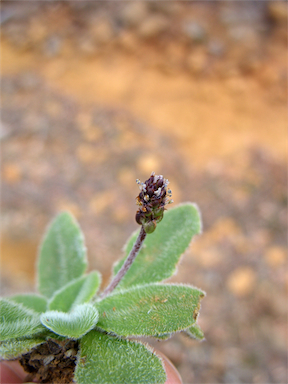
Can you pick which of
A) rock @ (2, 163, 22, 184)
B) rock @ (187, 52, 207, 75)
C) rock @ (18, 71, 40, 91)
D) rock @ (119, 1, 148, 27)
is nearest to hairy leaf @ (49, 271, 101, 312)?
rock @ (2, 163, 22, 184)

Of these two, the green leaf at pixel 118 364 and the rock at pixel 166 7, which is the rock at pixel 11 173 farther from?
the rock at pixel 166 7

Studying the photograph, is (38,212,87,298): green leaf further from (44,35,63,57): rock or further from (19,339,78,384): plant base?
(44,35,63,57): rock

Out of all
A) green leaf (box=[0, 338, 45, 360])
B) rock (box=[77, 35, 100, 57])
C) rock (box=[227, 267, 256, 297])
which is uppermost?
rock (box=[77, 35, 100, 57])

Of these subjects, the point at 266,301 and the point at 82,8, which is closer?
the point at 266,301

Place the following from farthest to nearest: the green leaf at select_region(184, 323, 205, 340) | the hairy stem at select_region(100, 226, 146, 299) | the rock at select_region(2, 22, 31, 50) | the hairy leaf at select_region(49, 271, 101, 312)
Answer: the rock at select_region(2, 22, 31, 50), the hairy leaf at select_region(49, 271, 101, 312), the green leaf at select_region(184, 323, 205, 340), the hairy stem at select_region(100, 226, 146, 299)

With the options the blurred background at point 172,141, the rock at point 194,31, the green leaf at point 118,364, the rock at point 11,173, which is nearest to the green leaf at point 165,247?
the green leaf at point 118,364

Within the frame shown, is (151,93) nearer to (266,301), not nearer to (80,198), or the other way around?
(80,198)

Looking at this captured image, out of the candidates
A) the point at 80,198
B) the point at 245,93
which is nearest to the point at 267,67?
the point at 245,93
